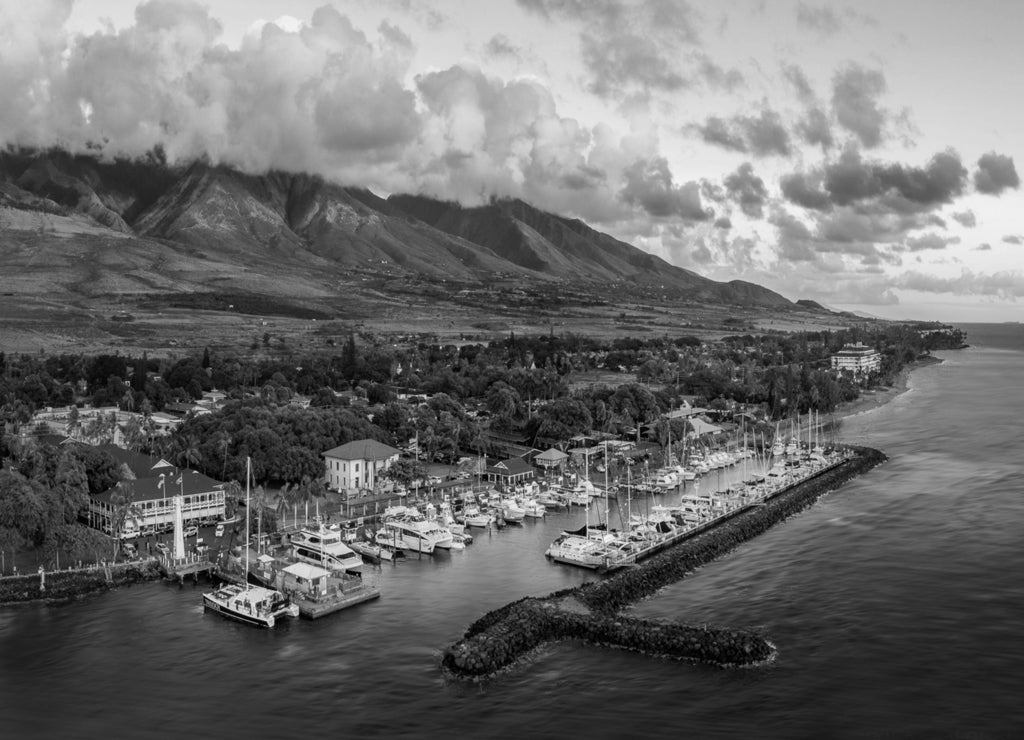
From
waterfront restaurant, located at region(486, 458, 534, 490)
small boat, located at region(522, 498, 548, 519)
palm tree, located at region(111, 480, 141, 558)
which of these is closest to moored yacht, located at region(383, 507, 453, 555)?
small boat, located at region(522, 498, 548, 519)

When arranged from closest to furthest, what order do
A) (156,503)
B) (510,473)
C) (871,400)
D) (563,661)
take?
(563,661), (156,503), (510,473), (871,400)

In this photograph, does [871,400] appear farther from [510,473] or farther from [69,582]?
[69,582]

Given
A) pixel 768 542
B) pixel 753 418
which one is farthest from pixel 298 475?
pixel 753 418

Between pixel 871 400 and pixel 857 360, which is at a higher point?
pixel 857 360

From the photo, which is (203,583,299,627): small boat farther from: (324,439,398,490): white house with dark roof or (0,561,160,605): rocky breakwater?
(324,439,398,490): white house with dark roof

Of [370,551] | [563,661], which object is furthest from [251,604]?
[563,661]

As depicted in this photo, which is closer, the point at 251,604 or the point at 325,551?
the point at 251,604
